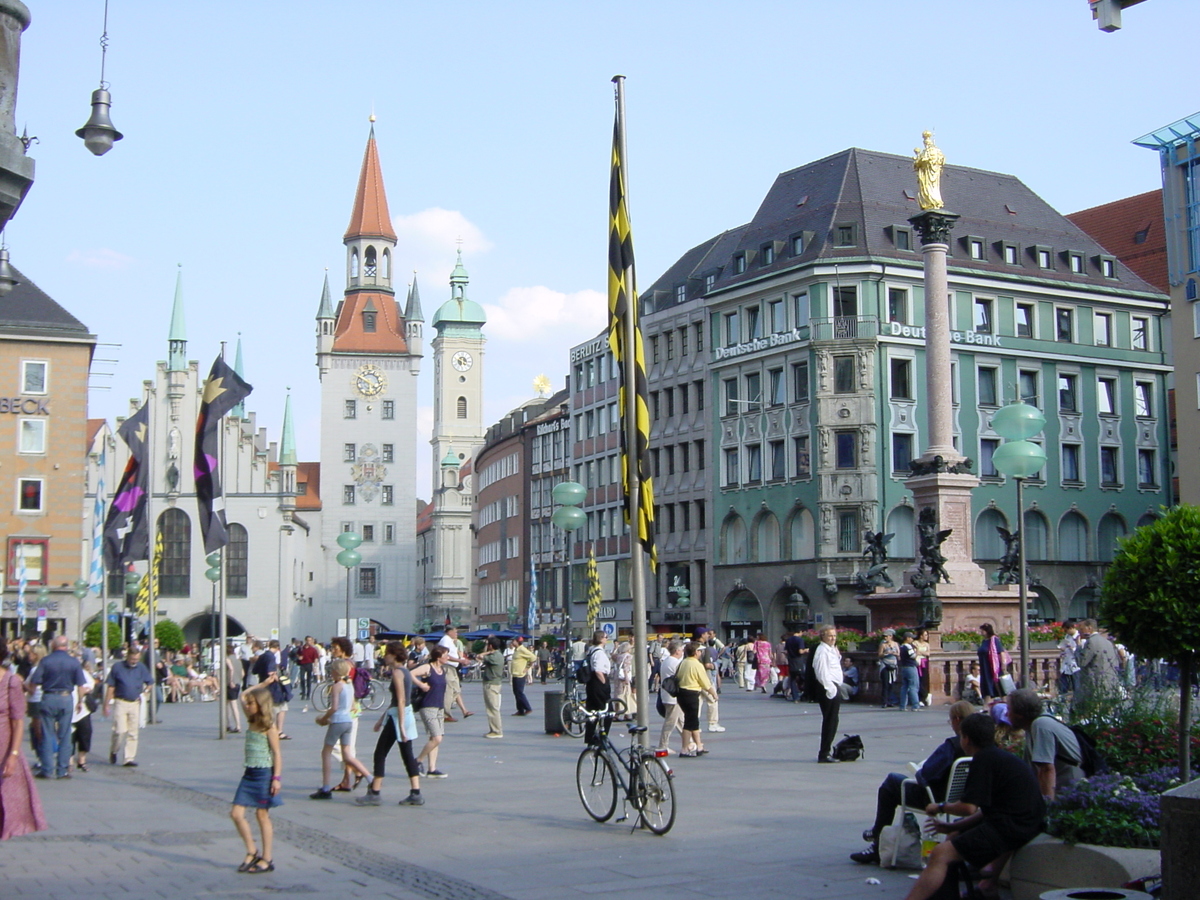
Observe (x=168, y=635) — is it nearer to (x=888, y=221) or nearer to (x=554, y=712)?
(x=888, y=221)

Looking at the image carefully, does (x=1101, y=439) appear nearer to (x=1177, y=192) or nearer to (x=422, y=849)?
(x=1177, y=192)

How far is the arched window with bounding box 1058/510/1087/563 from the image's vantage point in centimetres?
6322

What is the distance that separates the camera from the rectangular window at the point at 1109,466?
214 ft

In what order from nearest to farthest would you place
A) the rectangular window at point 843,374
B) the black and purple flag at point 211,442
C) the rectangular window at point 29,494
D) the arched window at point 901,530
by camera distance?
the black and purple flag at point 211,442
the arched window at point 901,530
the rectangular window at point 843,374
the rectangular window at point 29,494

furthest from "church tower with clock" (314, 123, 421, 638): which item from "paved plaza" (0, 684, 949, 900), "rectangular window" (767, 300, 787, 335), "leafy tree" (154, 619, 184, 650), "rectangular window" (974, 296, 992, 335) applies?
"paved plaza" (0, 684, 949, 900)

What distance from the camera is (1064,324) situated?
214ft

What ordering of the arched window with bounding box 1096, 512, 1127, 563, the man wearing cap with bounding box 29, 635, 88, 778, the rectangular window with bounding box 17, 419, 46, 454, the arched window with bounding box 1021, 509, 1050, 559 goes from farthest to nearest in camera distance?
1. the rectangular window with bounding box 17, 419, 46, 454
2. the arched window with bounding box 1096, 512, 1127, 563
3. the arched window with bounding box 1021, 509, 1050, 559
4. the man wearing cap with bounding box 29, 635, 88, 778

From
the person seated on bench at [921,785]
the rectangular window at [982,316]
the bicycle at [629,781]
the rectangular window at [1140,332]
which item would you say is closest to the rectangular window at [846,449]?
→ the rectangular window at [982,316]

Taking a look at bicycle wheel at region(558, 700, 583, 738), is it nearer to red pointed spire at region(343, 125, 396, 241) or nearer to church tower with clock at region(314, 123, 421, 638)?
church tower with clock at region(314, 123, 421, 638)

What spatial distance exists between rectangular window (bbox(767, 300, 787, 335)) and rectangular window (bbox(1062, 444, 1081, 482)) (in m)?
13.3

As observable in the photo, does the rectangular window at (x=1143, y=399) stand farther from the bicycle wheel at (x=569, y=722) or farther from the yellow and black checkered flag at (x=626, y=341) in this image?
the yellow and black checkered flag at (x=626, y=341)

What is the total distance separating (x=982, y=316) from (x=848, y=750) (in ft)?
156

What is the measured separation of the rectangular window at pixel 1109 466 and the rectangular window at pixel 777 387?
14658 millimetres

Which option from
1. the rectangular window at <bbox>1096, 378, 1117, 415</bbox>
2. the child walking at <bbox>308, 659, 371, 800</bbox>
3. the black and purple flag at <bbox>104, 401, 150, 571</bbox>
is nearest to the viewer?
the child walking at <bbox>308, 659, 371, 800</bbox>
